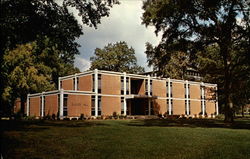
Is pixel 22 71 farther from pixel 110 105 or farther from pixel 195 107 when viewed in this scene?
pixel 195 107

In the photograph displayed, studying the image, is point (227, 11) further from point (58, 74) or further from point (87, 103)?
point (58, 74)

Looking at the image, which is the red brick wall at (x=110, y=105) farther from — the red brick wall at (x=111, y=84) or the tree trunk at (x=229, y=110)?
the tree trunk at (x=229, y=110)

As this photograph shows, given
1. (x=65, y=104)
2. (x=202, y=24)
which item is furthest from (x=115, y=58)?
(x=202, y=24)

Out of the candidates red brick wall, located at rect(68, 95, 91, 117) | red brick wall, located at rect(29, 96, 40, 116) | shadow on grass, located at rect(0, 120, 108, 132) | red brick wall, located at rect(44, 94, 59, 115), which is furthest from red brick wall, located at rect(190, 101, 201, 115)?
shadow on grass, located at rect(0, 120, 108, 132)

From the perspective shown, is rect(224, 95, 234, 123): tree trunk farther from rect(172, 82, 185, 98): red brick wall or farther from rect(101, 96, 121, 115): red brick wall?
rect(172, 82, 185, 98): red brick wall

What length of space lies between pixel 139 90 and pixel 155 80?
12.1ft

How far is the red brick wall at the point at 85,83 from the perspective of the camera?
43031mm

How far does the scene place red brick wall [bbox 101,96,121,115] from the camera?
4320cm

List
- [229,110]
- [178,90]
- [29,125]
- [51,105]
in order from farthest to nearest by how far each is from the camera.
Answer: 1. [178,90]
2. [51,105]
3. [229,110]
4. [29,125]

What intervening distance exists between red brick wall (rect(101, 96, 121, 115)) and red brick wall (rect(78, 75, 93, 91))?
2894 millimetres

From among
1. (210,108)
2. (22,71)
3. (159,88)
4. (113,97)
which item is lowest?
(210,108)

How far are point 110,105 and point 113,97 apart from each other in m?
1.49

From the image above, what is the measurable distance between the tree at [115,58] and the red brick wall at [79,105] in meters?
24.4

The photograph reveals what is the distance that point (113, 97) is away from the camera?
44750 millimetres
